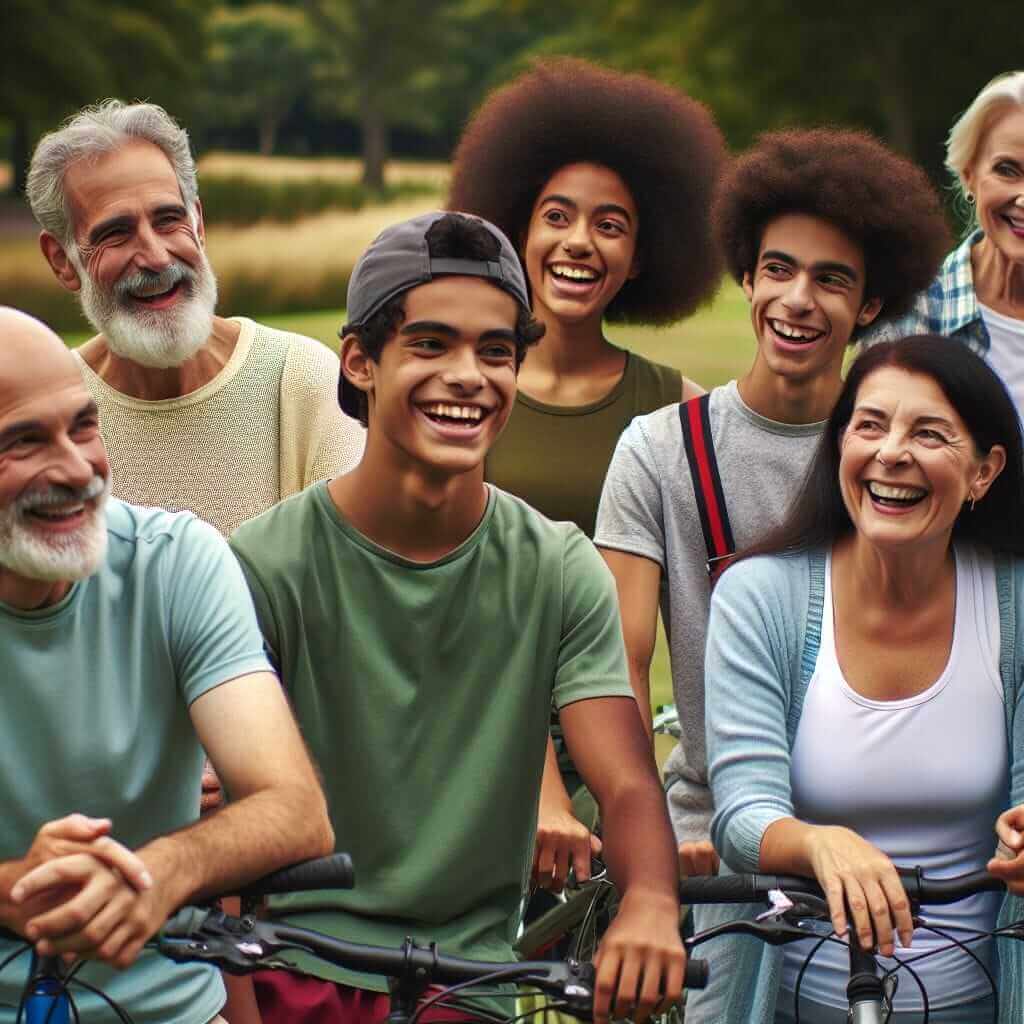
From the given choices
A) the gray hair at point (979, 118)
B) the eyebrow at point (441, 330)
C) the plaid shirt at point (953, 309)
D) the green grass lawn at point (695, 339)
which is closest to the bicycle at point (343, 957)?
the eyebrow at point (441, 330)

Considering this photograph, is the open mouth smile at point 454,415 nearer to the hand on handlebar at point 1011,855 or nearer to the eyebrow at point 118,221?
the hand on handlebar at point 1011,855

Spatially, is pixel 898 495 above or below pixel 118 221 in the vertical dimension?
below

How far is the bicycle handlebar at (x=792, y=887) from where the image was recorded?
3.09 meters

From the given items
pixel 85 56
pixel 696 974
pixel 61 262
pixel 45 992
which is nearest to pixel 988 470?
pixel 696 974

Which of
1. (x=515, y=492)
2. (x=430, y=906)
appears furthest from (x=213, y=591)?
(x=515, y=492)

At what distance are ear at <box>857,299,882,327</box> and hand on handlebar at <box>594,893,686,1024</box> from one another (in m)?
2.10

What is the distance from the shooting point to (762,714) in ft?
12.2

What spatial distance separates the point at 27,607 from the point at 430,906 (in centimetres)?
84

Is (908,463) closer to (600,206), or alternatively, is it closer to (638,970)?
(638,970)

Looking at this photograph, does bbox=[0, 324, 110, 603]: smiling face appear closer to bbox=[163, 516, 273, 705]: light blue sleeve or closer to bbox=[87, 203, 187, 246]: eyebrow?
bbox=[163, 516, 273, 705]: light blue sleeve

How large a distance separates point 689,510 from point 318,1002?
1.53 metres

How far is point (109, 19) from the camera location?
2489 cm

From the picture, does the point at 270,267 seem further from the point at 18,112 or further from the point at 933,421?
the point at 933,421

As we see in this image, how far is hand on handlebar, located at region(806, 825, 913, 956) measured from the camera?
10.3ft
